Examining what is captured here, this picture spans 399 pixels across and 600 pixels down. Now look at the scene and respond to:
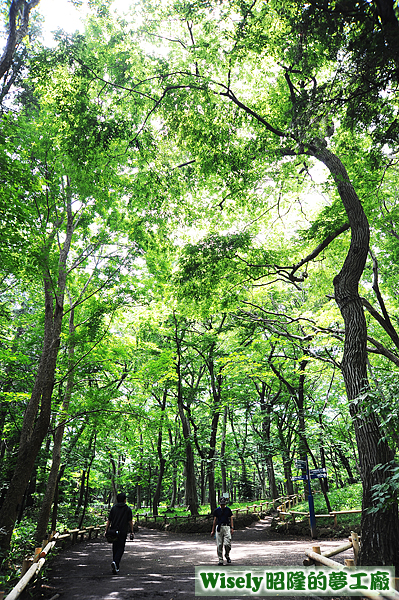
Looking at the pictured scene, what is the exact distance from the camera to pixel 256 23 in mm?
5891

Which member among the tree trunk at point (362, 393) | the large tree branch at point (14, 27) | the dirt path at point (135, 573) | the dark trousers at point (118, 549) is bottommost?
the dirt path at point (135, 573)

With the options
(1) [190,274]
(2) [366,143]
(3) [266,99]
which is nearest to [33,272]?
(1) [190,274]

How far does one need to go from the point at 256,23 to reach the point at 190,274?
5229 millimetres

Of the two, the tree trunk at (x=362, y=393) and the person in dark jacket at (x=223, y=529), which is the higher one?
the tree trunk at (x=362, y=393)

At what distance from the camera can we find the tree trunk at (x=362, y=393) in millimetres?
4855

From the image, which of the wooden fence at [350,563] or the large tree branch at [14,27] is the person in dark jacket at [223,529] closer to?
the wooden fence at [350,563]

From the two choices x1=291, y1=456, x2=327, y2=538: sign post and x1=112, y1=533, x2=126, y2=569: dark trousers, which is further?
x1=291, y1=456, x2=327, y2=538: sign post

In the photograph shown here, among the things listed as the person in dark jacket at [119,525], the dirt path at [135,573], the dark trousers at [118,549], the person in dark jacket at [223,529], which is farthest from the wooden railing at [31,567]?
the person in dark jacket at [223,529]

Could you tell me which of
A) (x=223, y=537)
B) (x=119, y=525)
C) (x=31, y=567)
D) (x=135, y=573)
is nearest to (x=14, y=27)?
(x=31, y=567)

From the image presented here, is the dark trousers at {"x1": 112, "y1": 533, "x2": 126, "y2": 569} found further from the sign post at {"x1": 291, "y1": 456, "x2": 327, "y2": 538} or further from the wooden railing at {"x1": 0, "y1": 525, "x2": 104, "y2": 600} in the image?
the sign post at {"x1": 291, "y1": 456, "x2": 327, "y2": 538}

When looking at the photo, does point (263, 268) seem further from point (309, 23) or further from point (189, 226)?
point (309, 23)

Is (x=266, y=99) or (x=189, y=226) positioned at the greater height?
(x=266, y=99)

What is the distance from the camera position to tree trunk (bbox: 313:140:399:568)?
15.9 ft

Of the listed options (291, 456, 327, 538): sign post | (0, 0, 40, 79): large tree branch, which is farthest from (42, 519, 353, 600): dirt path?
(0, 0, 40, 79): large tree branch
